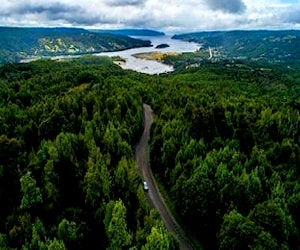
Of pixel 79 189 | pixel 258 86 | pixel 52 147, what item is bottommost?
pixel 258 86

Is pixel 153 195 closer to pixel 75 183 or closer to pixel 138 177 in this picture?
pixel 138 177

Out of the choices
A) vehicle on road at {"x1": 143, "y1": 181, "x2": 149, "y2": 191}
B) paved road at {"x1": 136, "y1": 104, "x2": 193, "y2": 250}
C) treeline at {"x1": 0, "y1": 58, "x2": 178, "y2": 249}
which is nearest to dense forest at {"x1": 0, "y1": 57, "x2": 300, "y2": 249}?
treeline at {"x1": 0, "y1": 58, "x2": 178, "y2": 249}

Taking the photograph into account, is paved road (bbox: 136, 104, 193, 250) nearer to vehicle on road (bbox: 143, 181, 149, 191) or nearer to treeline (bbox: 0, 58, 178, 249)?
vehicle on road (bbox: 143, 181, 149, 191)

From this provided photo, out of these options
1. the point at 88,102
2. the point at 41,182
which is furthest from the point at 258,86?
the point at 41,182

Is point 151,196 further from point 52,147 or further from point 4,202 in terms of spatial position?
point 4,202

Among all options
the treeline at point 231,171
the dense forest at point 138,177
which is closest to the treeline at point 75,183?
the dense forest at point 138,177

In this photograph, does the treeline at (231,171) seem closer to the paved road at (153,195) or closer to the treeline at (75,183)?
the paved road at (153,195)
